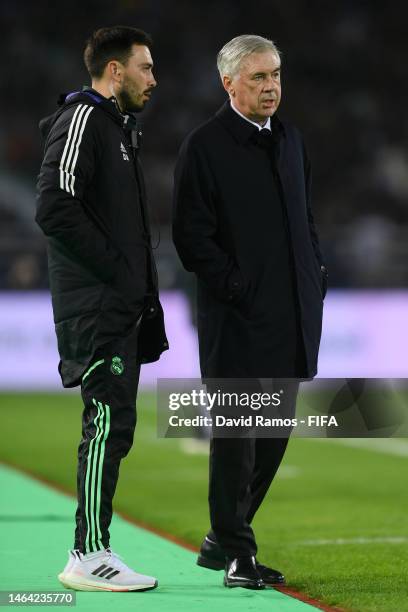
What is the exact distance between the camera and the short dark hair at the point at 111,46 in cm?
526

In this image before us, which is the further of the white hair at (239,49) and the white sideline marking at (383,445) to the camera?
the white sideline marking at (383,445)

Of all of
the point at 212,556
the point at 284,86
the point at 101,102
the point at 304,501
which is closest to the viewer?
the point at 101,102

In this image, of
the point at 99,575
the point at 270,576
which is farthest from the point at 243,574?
the point at 99,575

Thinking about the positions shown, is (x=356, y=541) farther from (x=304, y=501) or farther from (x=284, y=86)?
(x=284, y=86)

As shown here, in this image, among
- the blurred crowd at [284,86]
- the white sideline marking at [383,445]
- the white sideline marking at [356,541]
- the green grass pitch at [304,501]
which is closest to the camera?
the green grass pitch at [304,501]

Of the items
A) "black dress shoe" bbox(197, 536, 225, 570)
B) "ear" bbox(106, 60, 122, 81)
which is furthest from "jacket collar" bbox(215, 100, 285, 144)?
"black dress shoe" bbox(197, 536, 225, 570)

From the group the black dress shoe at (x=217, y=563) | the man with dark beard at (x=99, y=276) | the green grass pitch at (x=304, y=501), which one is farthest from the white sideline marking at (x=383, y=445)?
the man with dark beard at (x=99, y=276)

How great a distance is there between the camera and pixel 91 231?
501 cm

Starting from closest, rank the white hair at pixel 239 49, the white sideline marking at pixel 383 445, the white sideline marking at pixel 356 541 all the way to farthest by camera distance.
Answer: the white hair at pixel 239 49 → the white sideline marking at pixel 356 541 → the white sideline marking at pixel 383 445

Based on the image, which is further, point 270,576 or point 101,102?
point 270,576

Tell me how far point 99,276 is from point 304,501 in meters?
4.17

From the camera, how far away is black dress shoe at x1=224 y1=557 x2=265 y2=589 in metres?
5.26

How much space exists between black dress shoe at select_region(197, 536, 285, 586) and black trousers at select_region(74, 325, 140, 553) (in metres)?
0.58

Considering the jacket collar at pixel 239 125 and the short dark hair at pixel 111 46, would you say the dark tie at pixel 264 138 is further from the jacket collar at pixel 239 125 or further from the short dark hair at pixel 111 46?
the short dark hair at pixel 111 46
